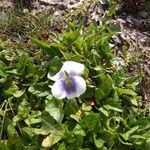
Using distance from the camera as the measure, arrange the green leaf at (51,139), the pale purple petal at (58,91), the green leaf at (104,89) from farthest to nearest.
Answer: the green leaf at (104,89), the green leaf at (51,139), the pale purple petal at (58,91)

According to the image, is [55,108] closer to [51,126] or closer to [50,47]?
[51,126]

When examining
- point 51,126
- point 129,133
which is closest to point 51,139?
point 51,126

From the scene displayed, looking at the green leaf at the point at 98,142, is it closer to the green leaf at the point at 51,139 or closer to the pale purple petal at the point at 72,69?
the green leaf at the point at 51,139

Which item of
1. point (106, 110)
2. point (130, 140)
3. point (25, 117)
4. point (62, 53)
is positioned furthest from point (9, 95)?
point (130, 140)

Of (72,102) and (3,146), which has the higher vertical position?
(72,102)

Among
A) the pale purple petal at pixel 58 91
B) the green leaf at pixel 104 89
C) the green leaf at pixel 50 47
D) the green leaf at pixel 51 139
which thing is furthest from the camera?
the green leaf at pixel 50 47

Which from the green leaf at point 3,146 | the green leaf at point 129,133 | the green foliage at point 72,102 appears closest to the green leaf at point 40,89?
the green foliage at point 72,102

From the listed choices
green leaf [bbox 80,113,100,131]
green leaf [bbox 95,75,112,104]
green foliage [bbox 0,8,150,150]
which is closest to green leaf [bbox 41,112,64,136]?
green foliage [bbox 0,8,150,150]

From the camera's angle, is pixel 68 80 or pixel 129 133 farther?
pixel 129 133
